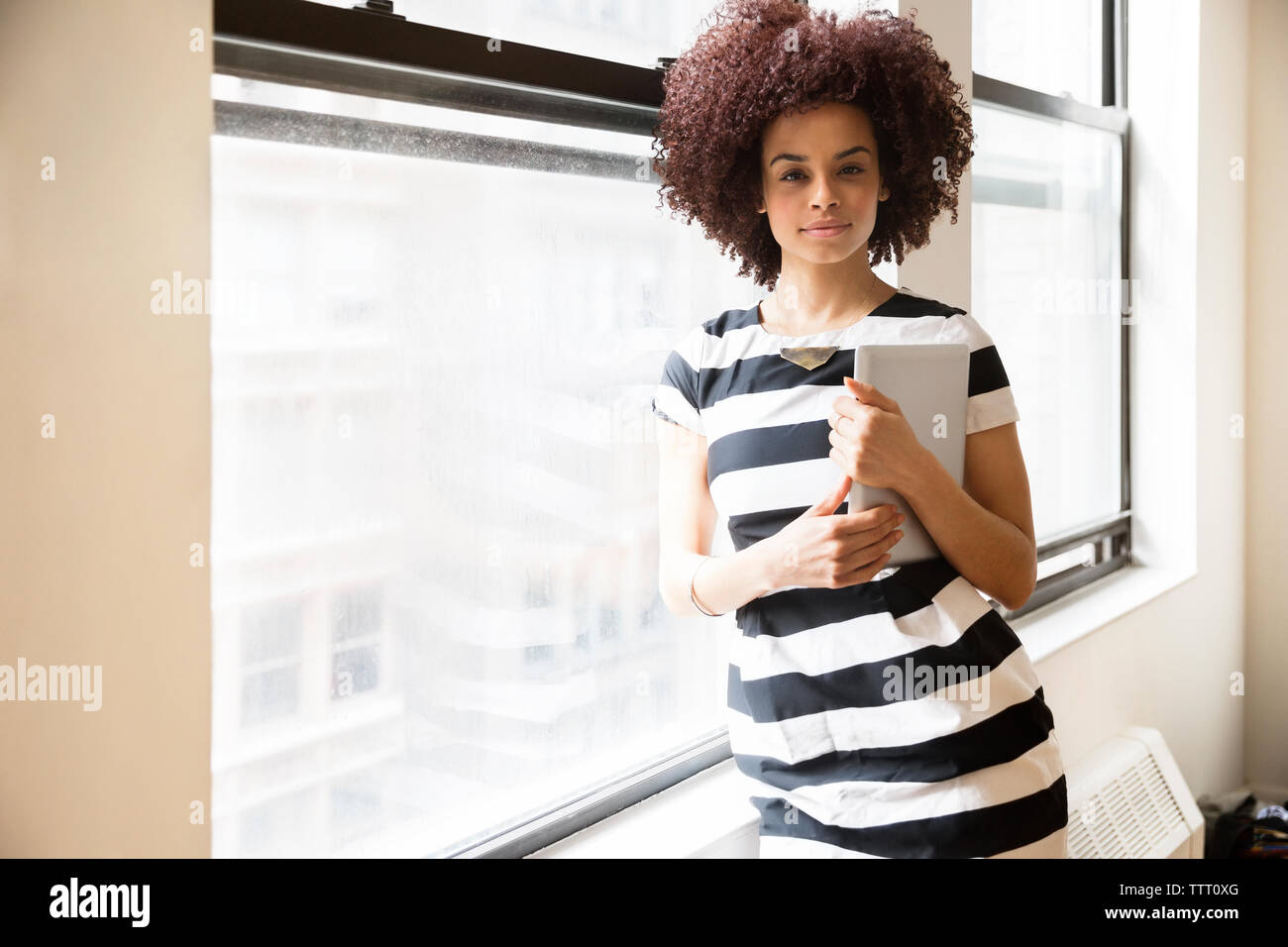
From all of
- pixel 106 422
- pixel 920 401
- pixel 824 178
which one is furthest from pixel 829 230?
pixel 106 422

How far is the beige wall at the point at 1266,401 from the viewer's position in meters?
2.86

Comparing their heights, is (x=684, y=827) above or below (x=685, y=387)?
below

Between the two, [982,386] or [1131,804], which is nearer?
[982,386]

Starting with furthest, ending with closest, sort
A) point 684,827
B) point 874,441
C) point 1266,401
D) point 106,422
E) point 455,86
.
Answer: point 1266,401, point 684,827, point 455,86, point 874,441, point 106,422

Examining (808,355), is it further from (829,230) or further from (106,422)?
(106,422)

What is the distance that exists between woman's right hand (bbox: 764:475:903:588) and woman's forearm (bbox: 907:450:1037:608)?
0.13 ft

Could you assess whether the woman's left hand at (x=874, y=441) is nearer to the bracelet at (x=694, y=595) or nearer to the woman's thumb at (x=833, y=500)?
the woman's thumb at (x=833, y=500)

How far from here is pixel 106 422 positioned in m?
0.80

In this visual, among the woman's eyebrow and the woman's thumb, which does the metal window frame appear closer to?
the woman's eyebrow

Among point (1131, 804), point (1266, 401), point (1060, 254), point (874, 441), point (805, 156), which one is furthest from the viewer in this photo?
point (1266, 401)

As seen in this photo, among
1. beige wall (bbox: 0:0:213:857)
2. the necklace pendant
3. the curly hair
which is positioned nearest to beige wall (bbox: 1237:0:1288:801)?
the curly hair

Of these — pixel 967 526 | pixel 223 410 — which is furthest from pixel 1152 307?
pixel 223 410

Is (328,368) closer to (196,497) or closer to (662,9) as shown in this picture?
(196,497)

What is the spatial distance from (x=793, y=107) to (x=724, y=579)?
53 centimetres
